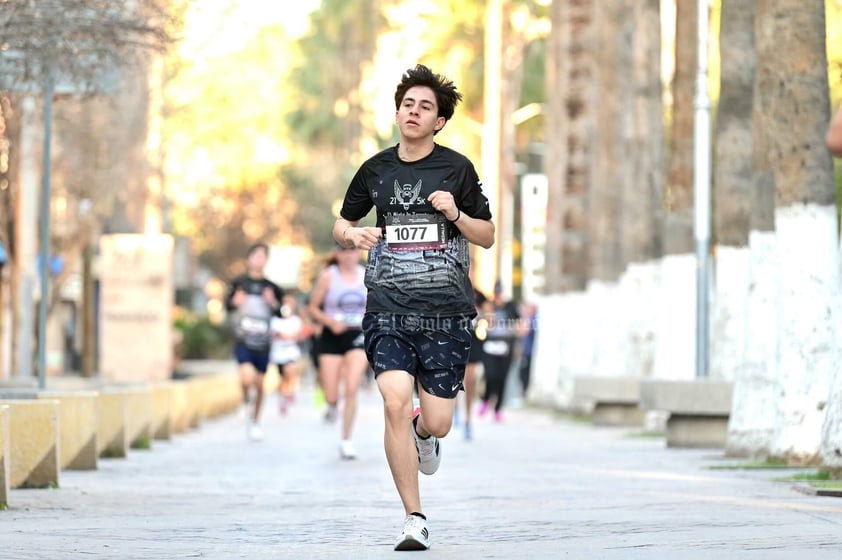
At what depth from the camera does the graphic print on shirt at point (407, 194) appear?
1016cm

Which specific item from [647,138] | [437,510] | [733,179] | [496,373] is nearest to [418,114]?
[437,510]

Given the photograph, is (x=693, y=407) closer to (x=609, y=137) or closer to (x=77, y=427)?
(x=77, y=427)

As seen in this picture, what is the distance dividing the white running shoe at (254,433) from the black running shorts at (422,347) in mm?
13833

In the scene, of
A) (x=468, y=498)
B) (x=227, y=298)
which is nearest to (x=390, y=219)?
(x=468, y=498)

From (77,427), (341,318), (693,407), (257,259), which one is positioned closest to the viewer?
(77,427)

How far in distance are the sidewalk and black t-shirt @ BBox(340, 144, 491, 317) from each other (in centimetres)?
112

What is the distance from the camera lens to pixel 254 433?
24031mm

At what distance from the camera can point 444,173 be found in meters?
10.2

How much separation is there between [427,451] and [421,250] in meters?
0.97

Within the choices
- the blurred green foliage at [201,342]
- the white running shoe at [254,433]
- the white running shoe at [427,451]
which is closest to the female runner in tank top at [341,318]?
the white running shoe at [254,433]

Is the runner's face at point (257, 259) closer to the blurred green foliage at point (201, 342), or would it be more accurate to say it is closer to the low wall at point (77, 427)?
the low wall at point (77, 427)

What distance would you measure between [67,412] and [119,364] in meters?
21.4

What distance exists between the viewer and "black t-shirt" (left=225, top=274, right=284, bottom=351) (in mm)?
24812

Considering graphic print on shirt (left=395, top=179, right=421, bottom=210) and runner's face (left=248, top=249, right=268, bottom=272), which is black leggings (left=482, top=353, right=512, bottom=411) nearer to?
runner's face (left=248, top=249, right=268, bottom=272)
